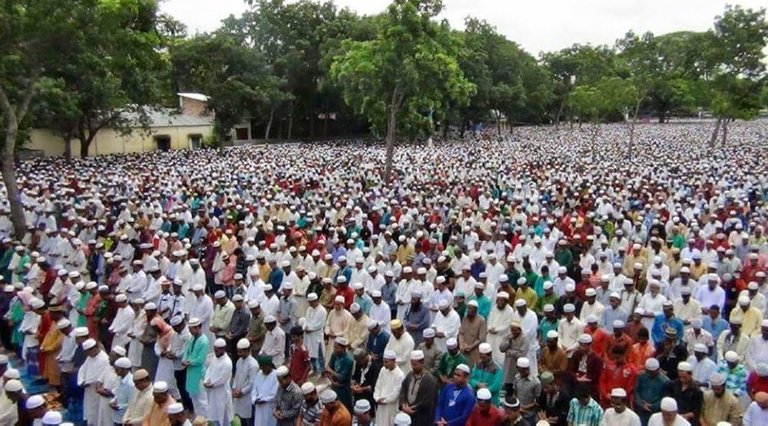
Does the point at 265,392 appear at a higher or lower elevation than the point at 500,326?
lower

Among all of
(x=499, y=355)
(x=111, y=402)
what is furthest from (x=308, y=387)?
(x=499, y=355)

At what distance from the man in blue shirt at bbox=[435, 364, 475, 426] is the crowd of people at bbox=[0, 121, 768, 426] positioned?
13 mm

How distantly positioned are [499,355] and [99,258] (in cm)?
628

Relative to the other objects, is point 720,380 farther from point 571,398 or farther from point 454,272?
point 454,272

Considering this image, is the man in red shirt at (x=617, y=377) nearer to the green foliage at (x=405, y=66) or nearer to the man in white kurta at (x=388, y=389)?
the man in white kurta at (x=388, y=389)

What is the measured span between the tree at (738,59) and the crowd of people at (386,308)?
47.0ft

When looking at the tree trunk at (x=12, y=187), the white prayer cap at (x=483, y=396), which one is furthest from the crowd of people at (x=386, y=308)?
the tree trunk at (x=12, y=187)

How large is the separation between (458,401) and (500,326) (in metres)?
1.78

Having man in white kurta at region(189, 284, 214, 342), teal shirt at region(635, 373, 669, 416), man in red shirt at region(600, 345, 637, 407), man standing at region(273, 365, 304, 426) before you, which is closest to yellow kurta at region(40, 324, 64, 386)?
man in white kurta at region(189, 284, 214, 342)

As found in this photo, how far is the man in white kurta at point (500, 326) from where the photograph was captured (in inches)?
267

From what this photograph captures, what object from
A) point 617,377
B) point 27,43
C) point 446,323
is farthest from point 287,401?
point 27,43

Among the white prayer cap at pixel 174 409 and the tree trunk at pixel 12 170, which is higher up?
the tree trunk at pixel 12 170

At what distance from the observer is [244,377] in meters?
5.90

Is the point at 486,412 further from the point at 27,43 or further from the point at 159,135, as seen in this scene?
the point at 159,135
